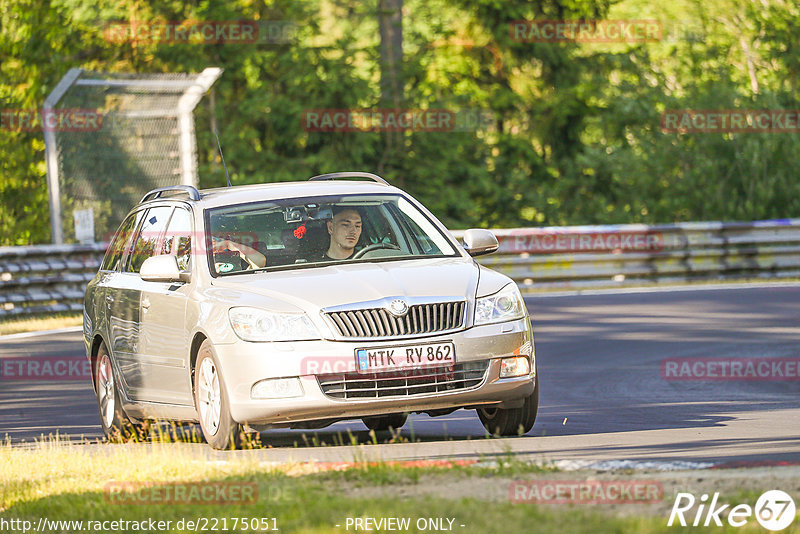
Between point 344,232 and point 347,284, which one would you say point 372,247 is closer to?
point 344,232

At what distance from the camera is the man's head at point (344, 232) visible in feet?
31.5

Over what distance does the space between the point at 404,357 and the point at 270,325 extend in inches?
30.7

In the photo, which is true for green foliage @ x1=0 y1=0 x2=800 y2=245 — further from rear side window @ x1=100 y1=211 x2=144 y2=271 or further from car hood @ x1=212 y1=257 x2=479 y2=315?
car hood @ x1=212 y1=257 x2=479 y2=315

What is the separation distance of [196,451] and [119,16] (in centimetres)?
2763

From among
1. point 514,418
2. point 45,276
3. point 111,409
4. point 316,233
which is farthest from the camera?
point 45,276

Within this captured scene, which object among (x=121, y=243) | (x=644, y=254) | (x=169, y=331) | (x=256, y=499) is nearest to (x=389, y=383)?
(x=169, y=331)

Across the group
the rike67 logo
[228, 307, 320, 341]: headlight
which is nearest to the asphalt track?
[228, 307, 320, 341]: headlight

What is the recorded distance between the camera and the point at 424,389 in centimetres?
855

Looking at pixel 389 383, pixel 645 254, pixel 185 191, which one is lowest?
pixel 645 254

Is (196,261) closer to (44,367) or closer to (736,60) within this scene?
(44,367)

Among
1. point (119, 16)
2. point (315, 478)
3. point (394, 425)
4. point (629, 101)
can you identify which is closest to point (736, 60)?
point (629, 101)

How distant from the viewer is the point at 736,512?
225 inches

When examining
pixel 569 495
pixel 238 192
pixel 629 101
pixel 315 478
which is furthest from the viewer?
pixel 629 101

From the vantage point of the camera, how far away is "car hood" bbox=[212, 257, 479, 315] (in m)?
8.55
